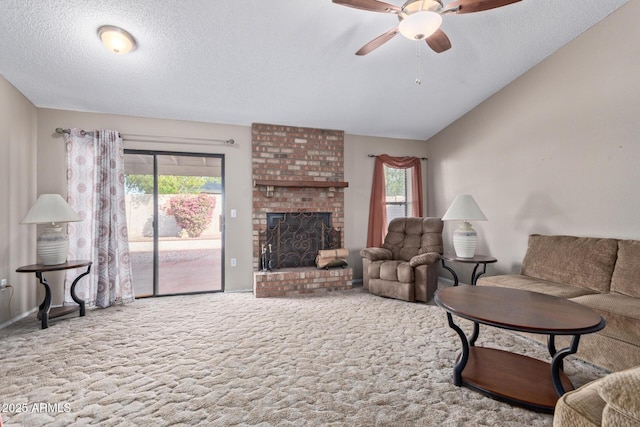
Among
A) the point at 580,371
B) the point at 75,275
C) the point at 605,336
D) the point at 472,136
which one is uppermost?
the point at 472,136

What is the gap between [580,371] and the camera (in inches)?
79.3

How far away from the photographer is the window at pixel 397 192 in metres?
4.99

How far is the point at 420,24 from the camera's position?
6.11 feet

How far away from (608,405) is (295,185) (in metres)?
3.67

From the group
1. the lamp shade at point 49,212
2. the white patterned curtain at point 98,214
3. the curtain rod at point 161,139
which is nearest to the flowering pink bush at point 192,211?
the white patterned curtain at point 98,214

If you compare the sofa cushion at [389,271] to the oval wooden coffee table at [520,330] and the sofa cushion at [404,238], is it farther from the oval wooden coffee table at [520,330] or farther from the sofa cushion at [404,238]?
the oval wooden coffee table at [520,330]

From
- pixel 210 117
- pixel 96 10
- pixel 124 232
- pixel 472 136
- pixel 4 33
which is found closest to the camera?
pixel 96 10

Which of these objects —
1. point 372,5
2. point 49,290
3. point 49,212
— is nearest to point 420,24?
point 372,5

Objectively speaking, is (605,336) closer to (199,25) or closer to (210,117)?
(199,25)

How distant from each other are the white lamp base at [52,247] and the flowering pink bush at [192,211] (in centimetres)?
117

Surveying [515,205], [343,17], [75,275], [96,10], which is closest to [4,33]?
[96,10]

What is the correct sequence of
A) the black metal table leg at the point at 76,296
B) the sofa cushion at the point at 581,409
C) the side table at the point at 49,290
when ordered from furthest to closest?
1. the black metal table leg at the point at 76,296
2. the side table at the point at 49,290
3. the sofa cushion at the point at 581,409

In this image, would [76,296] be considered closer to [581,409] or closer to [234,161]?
[234,161]

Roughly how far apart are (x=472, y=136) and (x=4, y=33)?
5.29 meters
